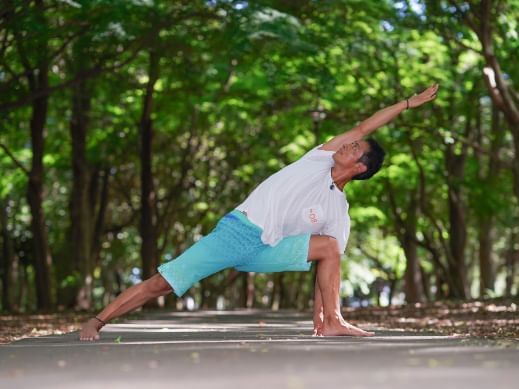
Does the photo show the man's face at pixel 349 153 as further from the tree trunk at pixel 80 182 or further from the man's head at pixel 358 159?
the tree trunk at pixel 80 182

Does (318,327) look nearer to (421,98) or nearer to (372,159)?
(372,159)

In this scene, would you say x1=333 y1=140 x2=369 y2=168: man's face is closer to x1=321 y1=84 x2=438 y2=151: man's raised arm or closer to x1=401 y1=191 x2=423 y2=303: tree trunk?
x1=321 y1=84 x2=438 y2=151: man's raised arm

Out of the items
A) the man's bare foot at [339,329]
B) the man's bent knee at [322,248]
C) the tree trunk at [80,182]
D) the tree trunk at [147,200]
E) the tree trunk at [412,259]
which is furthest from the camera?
the tree trunk at [412,259]

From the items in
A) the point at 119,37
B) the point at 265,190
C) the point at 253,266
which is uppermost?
the point at 119,37

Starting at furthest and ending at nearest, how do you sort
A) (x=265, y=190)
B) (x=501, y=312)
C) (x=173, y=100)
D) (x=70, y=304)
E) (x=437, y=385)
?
1. (x=173, y=100)
2. (x=70, y=304)
3. (x=501, y=312)
4. (x=265, y=190)
5. (x=437, y=385)

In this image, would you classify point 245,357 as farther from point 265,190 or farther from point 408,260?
point 408,260

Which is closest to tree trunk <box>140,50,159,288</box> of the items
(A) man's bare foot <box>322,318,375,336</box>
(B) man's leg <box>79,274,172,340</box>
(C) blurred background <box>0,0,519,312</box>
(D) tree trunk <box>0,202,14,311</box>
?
Result: (C) blurred background <box>0,0,519,312</box>

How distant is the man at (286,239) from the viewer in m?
8.06

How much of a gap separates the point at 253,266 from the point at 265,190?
623 mm

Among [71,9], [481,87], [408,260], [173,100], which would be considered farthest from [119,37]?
[408,260]

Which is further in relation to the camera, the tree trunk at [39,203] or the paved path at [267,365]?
the tree trunk at [39,203]

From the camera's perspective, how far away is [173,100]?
84.5 feet

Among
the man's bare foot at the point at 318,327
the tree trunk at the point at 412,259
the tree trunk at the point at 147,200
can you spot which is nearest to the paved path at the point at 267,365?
the man's bare foot at the point at 318,327

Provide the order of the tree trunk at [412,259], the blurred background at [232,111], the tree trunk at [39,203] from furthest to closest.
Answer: the tree trunk at [412,259] → the tree trunk at [39,203] → the blurred background at [232,111]
